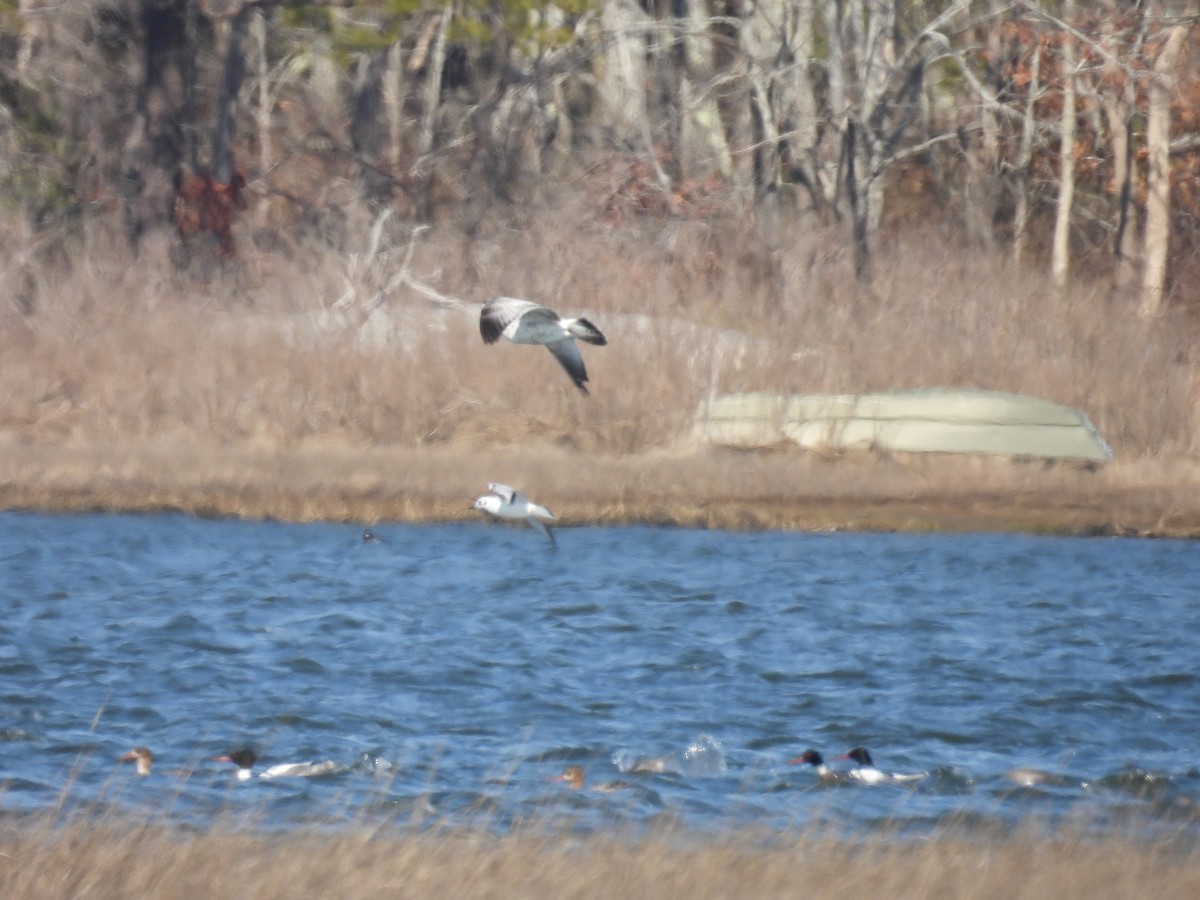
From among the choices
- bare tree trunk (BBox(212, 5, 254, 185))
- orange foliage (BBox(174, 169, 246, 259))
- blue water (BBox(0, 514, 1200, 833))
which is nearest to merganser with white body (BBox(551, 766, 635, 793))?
blue water (BBox(0, 514, 1200, 833))

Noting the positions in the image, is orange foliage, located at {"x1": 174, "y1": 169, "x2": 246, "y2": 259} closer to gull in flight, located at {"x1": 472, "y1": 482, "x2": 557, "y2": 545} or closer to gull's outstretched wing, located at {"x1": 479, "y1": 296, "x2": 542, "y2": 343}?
gull in flight, located at {"x1": 472, "y1": 482, "x2": 557, "y2": 545}

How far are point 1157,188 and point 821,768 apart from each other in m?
22.8

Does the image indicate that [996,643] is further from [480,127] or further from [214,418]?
[480,127]

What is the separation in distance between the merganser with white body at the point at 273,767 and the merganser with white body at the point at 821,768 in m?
2.25

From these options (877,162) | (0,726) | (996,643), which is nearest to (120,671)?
(0,726)

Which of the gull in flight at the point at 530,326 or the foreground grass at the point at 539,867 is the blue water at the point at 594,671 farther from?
the gull in flight at the point at 530,326

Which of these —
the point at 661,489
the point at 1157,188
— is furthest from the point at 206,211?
the point at 1157,188

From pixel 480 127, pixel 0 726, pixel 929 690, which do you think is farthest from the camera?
pixel 480 127

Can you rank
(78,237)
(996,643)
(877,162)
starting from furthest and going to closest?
(78,237), (877,162), (996,643)

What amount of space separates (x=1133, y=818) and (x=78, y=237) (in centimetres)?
2592

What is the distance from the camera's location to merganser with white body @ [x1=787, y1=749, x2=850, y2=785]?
9234 millimetres

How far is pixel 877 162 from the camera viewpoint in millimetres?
28312

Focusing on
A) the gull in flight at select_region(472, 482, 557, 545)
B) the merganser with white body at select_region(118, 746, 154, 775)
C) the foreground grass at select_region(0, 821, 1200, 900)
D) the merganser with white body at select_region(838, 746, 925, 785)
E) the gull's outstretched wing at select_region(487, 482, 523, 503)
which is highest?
the gull's outstretched wing at select_region(487, 482, 523, 503)

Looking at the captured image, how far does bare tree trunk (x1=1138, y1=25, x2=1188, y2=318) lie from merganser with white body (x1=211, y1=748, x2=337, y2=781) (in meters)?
21.8
